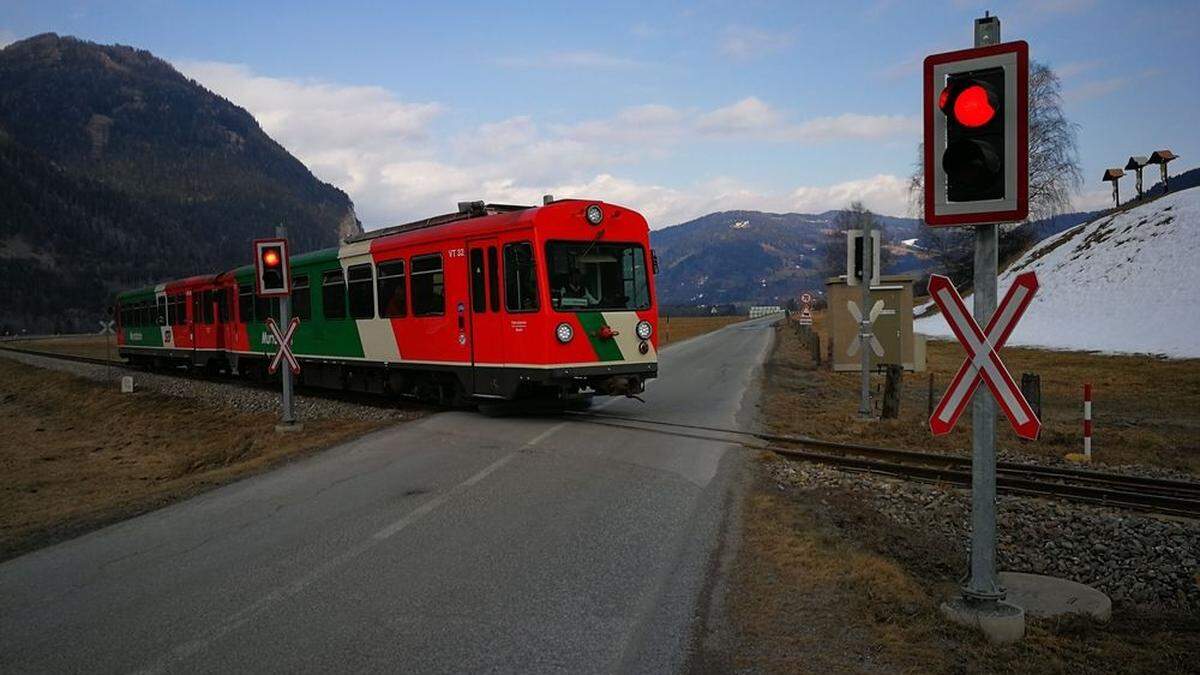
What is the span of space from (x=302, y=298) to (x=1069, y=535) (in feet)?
53.3

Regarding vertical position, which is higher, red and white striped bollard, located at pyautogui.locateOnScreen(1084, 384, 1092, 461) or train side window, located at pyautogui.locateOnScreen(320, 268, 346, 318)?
train side window, located at pyautogui.locateOnScreen(320, 268, 346, 318)

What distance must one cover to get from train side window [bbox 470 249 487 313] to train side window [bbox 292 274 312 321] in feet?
21.8

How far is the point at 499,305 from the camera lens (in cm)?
1371

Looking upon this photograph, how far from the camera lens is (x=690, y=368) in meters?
27.7

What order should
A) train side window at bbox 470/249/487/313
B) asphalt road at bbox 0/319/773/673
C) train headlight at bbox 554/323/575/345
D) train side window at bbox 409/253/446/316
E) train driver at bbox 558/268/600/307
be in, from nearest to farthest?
asphalt road at bbox 0/319/773/673, train headlight at bbox 554/323/575/345, train driver at bbox 558/268/600/307, train side window at bbox 470/249/487/313, train side window at bbox 409/253/446/316

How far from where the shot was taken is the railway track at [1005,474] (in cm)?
881

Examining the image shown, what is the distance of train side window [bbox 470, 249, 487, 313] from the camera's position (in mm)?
14047

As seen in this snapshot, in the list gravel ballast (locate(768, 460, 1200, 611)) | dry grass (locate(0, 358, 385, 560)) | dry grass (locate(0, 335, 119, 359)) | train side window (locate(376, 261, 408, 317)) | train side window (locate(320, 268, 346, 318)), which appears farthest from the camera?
dry grass (locate(0, 335, 119, 359))

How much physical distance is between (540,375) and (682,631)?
8.47m

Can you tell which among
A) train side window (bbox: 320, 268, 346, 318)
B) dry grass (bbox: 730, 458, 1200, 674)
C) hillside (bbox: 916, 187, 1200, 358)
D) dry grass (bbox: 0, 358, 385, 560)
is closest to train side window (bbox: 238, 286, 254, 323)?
dry grass (bbox: 0, 358, 385, 560)

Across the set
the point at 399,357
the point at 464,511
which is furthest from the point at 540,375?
the point at 464,511

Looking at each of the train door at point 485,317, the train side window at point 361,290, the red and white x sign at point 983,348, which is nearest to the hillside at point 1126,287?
the train door at point 485,317

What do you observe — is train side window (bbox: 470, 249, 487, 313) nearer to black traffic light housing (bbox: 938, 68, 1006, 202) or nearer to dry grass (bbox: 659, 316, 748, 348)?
black traffic light housing (bbox: 938, 68, 1006, 202)

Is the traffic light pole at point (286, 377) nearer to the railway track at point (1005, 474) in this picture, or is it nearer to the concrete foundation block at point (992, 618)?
the railway track at point (1005, 474)
